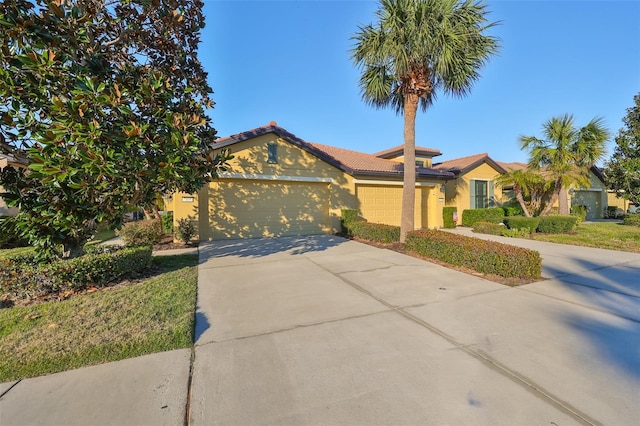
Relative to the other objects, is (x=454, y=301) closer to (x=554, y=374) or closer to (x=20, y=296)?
(x=554, y=374)

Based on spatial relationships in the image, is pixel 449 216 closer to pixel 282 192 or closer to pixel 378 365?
pixel 282 192

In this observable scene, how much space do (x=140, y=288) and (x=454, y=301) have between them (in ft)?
18.1

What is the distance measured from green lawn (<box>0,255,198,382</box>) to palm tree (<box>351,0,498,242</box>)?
7660 millimetres

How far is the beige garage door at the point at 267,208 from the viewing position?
1159 centimetres

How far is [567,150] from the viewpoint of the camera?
14.8 m

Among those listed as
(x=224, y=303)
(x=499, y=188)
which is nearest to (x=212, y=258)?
(x=224, y=303)

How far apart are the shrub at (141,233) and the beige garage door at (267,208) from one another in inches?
76.4

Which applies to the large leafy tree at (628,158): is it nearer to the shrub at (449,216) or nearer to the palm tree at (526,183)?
the palm tree at (526,183)

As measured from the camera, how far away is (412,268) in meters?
6.95

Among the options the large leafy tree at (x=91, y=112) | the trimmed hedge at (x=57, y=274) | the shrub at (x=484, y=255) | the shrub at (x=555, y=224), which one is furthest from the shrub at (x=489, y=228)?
the trimmed hedge at (x=57, y=274)

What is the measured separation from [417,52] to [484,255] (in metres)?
6.21

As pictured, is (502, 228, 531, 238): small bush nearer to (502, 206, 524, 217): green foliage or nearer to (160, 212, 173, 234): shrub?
(502, 206, 524, 217): green foliage

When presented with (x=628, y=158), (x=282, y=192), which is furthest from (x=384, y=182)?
(x=628, y=158)

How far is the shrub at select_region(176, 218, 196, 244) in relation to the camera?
33.7 feet
